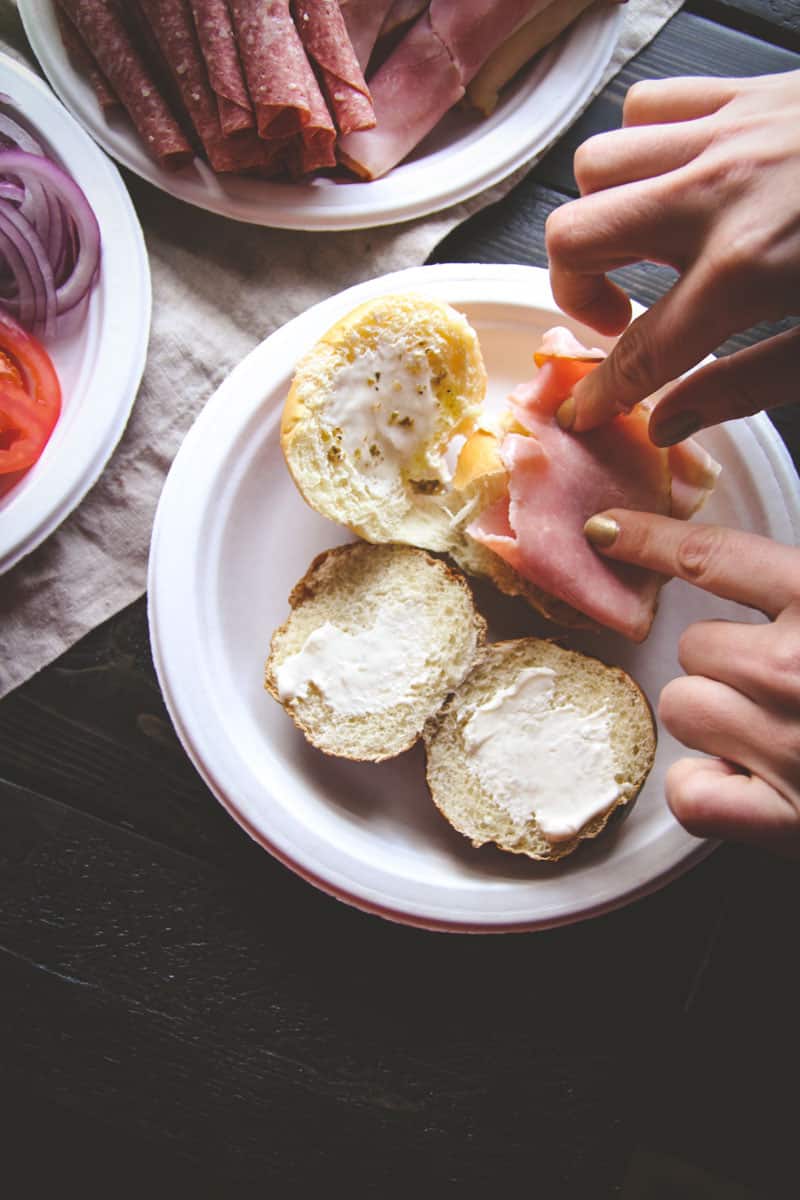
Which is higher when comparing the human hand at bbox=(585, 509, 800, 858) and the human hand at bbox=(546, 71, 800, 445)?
the human hand at bbox=(546, 71, 800, 445)

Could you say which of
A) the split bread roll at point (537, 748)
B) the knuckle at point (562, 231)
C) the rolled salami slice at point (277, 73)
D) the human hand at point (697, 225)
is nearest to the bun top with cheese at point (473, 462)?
the split bread roll at point (537, 748)

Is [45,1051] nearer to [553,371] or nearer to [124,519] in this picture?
[124,519]

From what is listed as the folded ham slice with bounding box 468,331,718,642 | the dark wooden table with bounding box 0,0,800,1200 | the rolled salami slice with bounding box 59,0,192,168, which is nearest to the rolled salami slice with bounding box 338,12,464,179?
the rolled salami slice with bounding box 59,0,192,168

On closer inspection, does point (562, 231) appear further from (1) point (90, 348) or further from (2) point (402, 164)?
(1) point (90, 348)

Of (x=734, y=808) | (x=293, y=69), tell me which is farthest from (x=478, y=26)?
(x=734, y=808)

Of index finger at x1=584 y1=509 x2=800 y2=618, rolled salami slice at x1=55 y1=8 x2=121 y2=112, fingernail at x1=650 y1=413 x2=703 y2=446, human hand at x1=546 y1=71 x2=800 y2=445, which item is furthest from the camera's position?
rolled salami slice at x1=55 y1=8 x2=121 y2=112

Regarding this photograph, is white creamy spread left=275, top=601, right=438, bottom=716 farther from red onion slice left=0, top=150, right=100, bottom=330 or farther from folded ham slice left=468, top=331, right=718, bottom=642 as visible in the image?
red onion slice left=0, top=150, right=100, bottom=330
